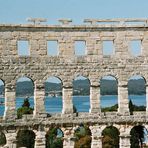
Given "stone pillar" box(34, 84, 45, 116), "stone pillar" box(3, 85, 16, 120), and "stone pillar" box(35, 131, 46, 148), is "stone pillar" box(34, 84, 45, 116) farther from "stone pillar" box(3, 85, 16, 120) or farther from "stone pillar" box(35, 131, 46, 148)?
"stone pillar" box(3, 85, 16, 120)

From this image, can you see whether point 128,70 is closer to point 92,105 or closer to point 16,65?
point 92,105

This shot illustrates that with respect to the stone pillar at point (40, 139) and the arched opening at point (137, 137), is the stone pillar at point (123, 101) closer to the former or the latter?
the stone pillar at point (40, 139)

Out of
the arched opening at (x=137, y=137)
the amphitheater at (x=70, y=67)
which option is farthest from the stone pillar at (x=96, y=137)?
the arched opening at (x=137, y=137)

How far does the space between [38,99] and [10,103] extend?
6.03ft

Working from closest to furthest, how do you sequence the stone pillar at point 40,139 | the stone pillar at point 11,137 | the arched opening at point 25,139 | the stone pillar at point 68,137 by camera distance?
→ the stone pillar at point 11,137 → the stone pillar at point 40,139 → the stone pillar at point 68,137 → the arched opening at point 25,139

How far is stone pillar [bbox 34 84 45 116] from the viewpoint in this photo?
3559cm

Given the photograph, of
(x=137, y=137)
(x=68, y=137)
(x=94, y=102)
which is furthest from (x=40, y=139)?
(x=137, y=137)

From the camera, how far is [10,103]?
35375 mm

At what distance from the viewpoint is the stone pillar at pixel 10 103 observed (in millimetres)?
35219

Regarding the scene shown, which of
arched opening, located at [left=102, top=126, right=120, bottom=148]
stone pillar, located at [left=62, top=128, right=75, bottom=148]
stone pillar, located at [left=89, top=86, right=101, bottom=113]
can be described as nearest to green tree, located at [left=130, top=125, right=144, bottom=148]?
arched opening, located at [left=102, top=126, right=120, bottom=148]

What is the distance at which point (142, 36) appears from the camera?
3691cm

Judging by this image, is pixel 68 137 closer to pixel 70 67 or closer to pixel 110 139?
pixel 70 67

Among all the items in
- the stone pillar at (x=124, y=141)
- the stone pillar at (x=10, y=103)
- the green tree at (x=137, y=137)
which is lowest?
→ the stone pillar at (x=124, y=141)

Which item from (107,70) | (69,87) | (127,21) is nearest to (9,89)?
(69,87)
